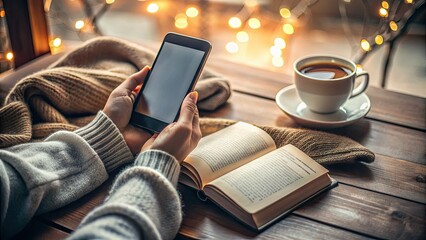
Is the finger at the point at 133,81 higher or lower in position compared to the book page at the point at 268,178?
higher

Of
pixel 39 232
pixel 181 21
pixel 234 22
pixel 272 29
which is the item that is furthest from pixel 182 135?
pixel 272 29

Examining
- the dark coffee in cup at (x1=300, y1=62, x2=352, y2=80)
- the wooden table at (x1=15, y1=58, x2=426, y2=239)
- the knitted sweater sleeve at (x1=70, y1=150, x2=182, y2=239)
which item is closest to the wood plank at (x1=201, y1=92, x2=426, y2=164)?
the wooden table at (x1=15, y1=58, x2=426, y2=239)

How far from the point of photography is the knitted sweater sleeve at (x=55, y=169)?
0.73 metres

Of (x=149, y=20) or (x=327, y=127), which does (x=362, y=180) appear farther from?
(x=149, y=20)

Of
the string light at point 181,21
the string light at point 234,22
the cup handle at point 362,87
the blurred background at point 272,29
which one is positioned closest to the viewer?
the cup handle at point 362,87

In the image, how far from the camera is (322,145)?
923 millimetres

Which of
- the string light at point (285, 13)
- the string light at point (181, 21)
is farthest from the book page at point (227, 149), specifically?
the string light at point (181, 21)

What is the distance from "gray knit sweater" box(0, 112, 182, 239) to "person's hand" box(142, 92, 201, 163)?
2 cm

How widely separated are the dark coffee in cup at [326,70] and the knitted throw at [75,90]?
0.63ft

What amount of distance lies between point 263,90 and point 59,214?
0.60 m

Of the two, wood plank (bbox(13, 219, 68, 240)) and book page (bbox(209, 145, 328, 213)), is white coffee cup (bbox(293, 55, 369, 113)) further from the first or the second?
wood plank (bbox(13, 219, 68, 240))

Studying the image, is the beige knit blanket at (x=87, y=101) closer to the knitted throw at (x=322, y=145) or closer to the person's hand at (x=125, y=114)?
the knitted throw at (x=322, y=145)

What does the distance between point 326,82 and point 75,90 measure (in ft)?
1.67

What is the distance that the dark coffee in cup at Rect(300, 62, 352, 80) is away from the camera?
100 centimetres
